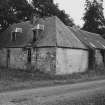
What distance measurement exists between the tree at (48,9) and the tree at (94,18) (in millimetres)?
8533

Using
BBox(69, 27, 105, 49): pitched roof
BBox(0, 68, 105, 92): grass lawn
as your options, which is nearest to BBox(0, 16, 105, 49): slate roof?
BBox(69, 27, 105, 49): pitched roof

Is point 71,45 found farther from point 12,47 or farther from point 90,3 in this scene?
point 90,3

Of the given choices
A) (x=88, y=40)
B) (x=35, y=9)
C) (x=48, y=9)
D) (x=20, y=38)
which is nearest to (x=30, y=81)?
(x=20, y=38)

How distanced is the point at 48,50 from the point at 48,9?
18628mm

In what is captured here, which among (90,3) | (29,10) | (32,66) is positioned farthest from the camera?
(90,3)

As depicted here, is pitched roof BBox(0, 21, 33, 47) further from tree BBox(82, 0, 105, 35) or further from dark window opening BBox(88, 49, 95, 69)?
tree BBox(82, 0, 105, 35)

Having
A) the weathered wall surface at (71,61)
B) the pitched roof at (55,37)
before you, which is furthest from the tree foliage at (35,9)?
the weathered wall surface at (71,61)

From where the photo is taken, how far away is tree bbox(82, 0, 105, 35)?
4528 centimetres

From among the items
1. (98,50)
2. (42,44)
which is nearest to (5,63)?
(42,44)

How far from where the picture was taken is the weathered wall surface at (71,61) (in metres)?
21.4

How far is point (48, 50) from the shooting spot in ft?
70.9

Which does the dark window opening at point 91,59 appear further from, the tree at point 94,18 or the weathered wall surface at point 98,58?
the tree at point 94,18

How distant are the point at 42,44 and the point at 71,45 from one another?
3.47m

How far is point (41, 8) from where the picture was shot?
38.7m
